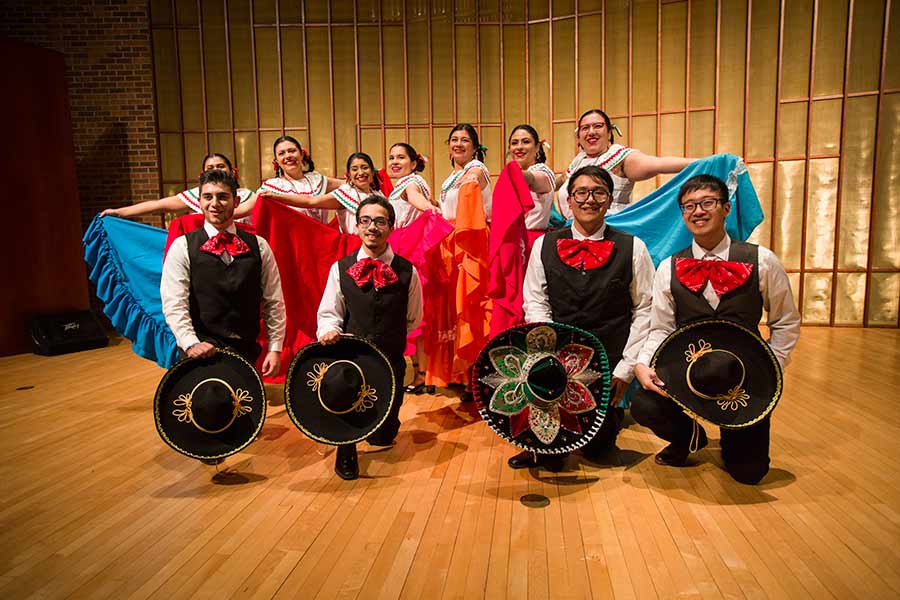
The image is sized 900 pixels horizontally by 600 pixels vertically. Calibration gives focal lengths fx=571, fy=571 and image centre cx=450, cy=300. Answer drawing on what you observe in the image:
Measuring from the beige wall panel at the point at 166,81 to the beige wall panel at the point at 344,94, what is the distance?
6.37ft

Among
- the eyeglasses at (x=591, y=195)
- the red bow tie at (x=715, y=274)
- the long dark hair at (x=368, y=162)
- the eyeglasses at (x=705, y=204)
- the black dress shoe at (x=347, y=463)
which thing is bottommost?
the black dress shoe at (x=347, y=463)

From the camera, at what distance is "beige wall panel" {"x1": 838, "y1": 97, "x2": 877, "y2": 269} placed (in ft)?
20.2

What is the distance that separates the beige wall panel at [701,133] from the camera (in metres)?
6.58

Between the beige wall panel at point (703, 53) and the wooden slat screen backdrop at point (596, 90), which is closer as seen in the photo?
the wooden slat screen backdrop at point (596, 90)

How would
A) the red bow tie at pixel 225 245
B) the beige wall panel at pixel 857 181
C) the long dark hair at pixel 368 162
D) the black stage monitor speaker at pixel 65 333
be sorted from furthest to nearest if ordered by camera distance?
1. the beige wall panel at pixel 857 181
2. the black stage monitor speaker at pixel 65 333
3. the long dark hair at pixel 368 162
4. the red bow tie at pixel 225 245

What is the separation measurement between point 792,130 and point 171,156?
732 centimetres

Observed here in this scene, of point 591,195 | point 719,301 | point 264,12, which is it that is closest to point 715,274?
point 719,301

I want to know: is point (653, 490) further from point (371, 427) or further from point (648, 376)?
point (371, 427)

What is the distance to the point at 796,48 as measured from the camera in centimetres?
627

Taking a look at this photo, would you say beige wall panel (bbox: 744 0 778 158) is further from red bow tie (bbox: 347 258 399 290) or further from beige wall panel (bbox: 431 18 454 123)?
red bow tie (bbox: 347 258 399 290)

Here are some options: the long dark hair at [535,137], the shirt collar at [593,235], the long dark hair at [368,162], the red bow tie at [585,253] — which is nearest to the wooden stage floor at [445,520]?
the red bow tie at [585,253]

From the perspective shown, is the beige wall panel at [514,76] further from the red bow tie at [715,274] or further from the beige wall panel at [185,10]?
the red bow tie at [715,274]

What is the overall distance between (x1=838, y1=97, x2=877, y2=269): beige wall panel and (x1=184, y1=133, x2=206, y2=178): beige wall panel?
24.4ft

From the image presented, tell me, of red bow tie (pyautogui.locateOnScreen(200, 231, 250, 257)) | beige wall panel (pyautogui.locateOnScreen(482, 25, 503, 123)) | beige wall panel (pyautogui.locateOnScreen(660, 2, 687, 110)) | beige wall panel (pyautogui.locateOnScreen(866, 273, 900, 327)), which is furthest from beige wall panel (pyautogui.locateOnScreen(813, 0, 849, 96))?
red bow tie (pyautogui.locateOnScreen(200, 231, 250, 257))
